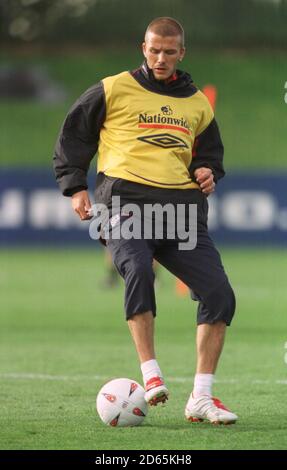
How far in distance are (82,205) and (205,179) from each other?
0.71m

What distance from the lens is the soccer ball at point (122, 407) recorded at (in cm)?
640

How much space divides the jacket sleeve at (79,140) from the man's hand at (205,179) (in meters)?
0.61

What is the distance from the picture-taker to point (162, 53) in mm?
6590

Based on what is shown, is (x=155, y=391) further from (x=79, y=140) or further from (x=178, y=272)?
(x=79, y=140)

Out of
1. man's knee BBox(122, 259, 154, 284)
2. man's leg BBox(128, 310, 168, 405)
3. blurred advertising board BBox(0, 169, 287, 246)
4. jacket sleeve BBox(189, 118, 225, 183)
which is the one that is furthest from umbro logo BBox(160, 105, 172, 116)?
blurred advertising board BBox(0, 169, 287, 246)

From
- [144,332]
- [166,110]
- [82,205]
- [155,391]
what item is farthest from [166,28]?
[155,391]

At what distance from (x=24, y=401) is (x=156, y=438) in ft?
4.90

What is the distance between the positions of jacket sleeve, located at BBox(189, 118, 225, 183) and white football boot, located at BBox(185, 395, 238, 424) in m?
1.29

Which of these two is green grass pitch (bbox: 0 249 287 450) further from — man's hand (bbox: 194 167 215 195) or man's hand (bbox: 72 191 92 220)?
man's hand (bbox: 194 167 215 195)

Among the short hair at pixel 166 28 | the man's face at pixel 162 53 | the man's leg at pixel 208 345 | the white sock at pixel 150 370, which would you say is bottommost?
the white sock at pixel 150 370

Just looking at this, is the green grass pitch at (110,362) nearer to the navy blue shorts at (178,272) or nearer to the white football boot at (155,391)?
the white football boot at (155,391)

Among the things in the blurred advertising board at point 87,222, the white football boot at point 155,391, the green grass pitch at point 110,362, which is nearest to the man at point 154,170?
the white football boot at point 155,391

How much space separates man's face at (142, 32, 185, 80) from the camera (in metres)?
6.57

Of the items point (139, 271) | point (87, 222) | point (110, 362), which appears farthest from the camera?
point (87, 222)
